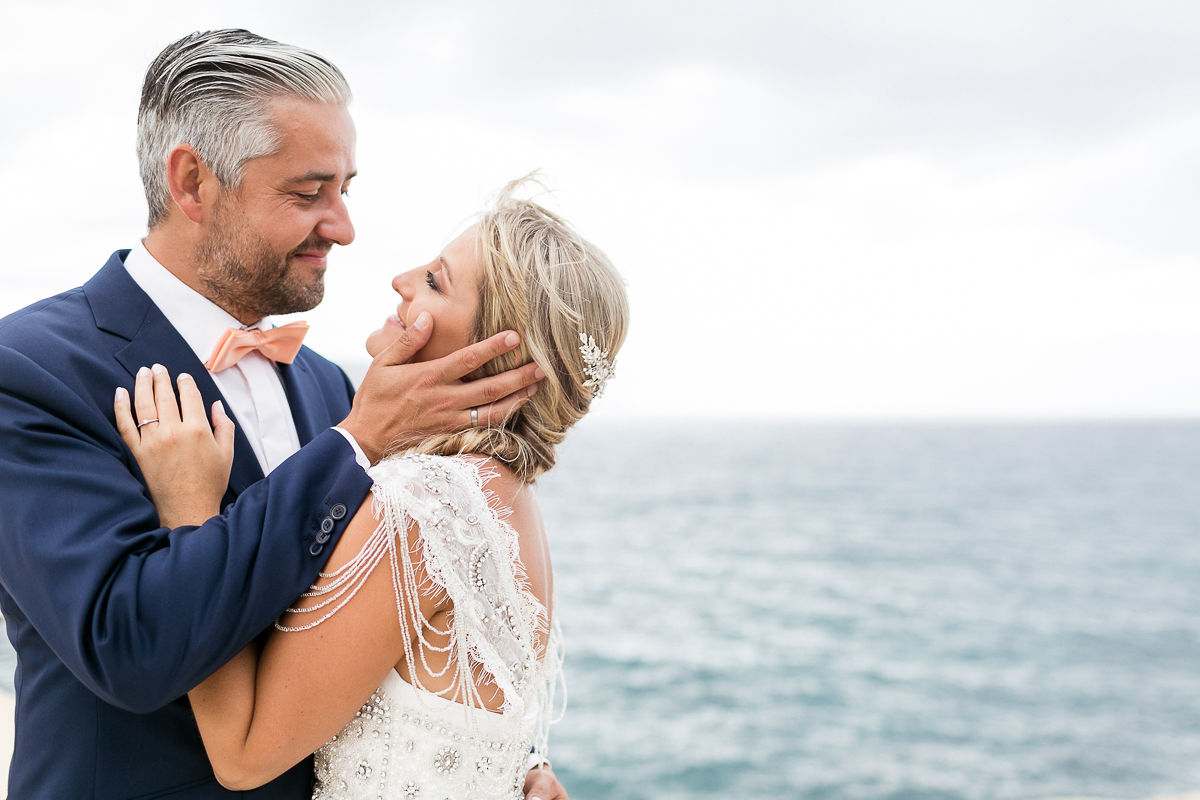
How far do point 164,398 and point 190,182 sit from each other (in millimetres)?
634

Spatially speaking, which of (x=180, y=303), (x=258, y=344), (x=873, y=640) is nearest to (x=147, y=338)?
(x=180, y=303)

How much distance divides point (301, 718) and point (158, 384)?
767mm

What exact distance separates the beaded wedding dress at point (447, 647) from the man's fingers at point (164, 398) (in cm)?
43

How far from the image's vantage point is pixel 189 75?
2.25m

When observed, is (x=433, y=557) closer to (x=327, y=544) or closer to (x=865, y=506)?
(x=327, y=544)

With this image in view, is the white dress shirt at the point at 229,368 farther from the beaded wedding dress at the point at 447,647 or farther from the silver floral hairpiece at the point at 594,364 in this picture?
the silver floral hairpiece at the point at 594,364

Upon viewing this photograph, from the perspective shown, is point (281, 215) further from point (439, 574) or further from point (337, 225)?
point (439, 574)

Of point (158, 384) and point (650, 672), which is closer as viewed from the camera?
point (158, 384)

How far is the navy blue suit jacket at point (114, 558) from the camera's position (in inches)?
63.6

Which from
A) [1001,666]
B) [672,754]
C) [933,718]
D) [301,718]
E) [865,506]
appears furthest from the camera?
[865,506]

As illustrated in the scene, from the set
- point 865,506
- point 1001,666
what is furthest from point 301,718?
point 865,506

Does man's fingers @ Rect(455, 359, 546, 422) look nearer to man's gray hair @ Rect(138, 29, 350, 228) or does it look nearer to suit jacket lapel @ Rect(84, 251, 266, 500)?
suit jacket lapel @ Rect(84, 251, 266, 500)

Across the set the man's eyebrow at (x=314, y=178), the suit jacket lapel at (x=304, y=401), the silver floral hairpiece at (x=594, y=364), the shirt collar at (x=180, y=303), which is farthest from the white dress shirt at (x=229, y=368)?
the silver floral hairpiece at (x=594, y=364)

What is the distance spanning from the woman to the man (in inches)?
3.5
